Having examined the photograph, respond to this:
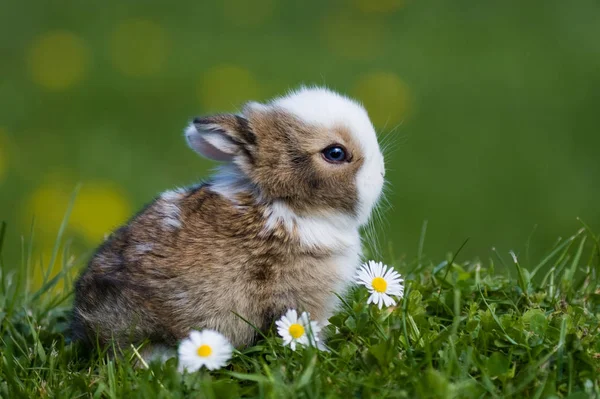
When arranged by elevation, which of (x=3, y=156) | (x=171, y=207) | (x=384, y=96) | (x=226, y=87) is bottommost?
(x=3, y=156)

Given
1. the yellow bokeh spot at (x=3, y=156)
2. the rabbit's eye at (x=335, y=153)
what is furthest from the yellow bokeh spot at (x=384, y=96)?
the rabbit's eye at (x=335, y=153)

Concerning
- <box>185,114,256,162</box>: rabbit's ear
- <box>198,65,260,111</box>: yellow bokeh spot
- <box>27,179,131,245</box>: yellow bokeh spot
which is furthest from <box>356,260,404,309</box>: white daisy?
<box>198,65,260,111</box>: yellow bokeh spot

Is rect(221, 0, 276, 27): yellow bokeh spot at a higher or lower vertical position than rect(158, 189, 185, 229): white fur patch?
higher

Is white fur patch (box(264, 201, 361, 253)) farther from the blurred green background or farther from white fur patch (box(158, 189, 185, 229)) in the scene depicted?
the blurred green background

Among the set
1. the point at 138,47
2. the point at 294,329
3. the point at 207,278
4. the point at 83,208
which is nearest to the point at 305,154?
the point at 207,278

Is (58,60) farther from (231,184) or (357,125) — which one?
(357,125)

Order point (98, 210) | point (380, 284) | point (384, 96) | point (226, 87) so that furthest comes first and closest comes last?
point (226, 87)
point (384, 96)
point (98, 210)
point (380, 284)
